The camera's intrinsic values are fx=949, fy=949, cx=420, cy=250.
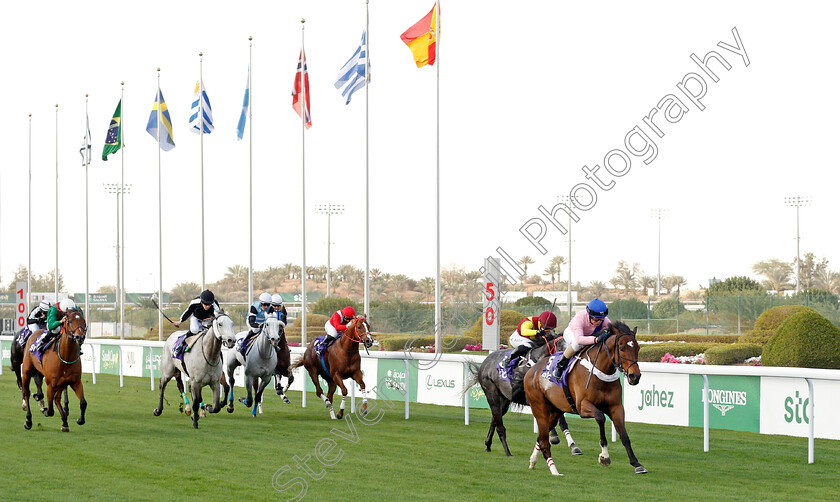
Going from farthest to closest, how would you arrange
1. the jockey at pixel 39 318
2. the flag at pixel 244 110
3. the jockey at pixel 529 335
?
the flag at pixel 244 110, the jockey at pixel 39 318, the jockey at pixel 529 335

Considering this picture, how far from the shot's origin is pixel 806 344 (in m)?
18.3

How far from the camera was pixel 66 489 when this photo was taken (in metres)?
8.19

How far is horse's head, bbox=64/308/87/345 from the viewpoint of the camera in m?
12.4

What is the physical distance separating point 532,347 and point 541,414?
1419 mm

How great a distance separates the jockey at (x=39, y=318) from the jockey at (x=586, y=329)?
9.01 meters

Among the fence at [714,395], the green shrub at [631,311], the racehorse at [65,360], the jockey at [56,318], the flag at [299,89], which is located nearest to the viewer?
the fence at [714,395]

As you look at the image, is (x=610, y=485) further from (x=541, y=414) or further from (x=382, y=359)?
(x=382, y=359)

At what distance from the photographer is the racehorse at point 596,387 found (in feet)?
28.4

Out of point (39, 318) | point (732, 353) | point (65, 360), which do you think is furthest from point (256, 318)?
point (732, 353)

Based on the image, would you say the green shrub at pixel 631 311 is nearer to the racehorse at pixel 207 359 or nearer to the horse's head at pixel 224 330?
the racehorse at pixel 207 359

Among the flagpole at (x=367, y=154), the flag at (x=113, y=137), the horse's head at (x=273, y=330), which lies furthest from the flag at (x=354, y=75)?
the flag at (x=113, y=137)

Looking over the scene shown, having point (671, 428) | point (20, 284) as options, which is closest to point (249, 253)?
point (20, 284)

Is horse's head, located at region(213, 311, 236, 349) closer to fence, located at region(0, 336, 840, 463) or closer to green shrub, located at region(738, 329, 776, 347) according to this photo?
fence, located at region(0, 336, 840, 463)

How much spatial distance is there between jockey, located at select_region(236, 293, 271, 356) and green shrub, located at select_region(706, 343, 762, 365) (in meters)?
14.4
